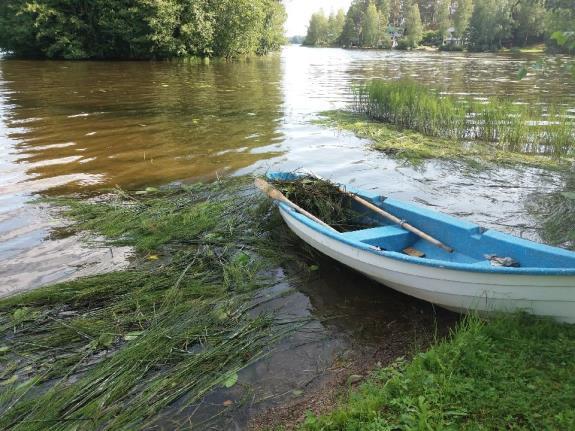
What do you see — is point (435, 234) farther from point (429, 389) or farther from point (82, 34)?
point (82, 34)

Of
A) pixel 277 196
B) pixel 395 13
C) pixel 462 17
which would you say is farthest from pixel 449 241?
pixel 395 13

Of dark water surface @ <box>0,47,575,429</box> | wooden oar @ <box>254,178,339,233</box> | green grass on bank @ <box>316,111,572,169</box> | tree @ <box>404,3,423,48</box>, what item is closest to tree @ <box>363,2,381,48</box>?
tree @ <box>404,3,423,48</box>

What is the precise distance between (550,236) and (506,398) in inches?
158

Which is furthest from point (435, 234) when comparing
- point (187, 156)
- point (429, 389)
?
point (187, 156)

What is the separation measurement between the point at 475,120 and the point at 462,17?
69.8m

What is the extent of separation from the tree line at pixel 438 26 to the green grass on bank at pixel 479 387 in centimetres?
4495

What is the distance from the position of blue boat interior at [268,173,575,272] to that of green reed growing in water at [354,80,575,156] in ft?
20.2

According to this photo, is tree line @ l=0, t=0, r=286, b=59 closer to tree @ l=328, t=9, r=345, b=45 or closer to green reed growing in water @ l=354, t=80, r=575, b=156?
green reed growing in water @ l=354, t=80, r=575, b=156

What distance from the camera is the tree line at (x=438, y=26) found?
209ft

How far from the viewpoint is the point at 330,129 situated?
13.3 m

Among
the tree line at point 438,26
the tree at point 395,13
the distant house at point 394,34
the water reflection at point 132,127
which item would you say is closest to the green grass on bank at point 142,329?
the water reflection at point 132,127

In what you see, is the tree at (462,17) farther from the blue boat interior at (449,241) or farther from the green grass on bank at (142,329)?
the green grass on bank at (142,329)

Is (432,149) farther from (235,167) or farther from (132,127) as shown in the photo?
(132,127)

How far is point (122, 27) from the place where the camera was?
3359cm
